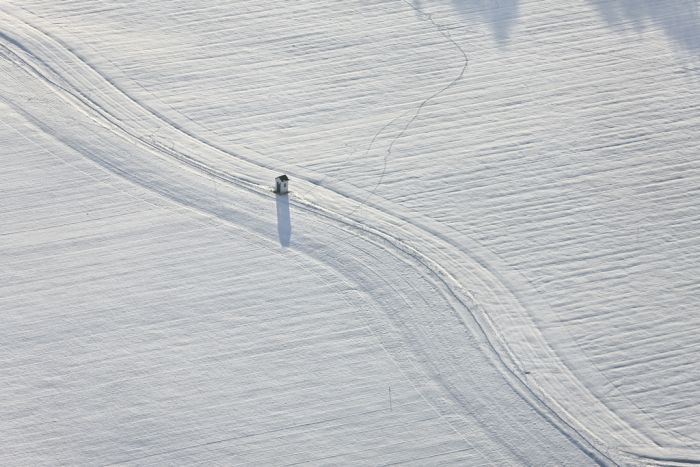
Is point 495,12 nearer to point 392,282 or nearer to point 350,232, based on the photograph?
point 350,232

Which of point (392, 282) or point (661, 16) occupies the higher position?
point (661, 16)

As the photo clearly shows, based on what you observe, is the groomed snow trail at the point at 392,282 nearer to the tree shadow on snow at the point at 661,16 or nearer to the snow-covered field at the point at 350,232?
the snow-covered field at the point at 350,232

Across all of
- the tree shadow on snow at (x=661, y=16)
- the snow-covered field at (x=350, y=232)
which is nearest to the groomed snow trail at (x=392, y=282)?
the snow-covered field at (x=350, y=232)

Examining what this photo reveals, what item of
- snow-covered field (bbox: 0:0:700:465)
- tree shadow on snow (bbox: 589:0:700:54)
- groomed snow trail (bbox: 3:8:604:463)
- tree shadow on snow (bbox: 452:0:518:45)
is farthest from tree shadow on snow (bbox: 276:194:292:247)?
tree shadow on snow (bbox: 589:0:700:54)

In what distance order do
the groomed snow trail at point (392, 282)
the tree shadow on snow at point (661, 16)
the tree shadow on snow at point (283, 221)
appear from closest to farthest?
the groomed snow trail at point (392, 282) < the tree shadow on snow at point (283, 221) < the tree shadow on snow at point (661, 16)

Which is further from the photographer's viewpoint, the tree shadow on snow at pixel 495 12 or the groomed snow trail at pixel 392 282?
the tree shadow on snow at pixel 495 12

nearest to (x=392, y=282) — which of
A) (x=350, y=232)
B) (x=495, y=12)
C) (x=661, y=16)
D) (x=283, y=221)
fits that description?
(x=350, y=232)
